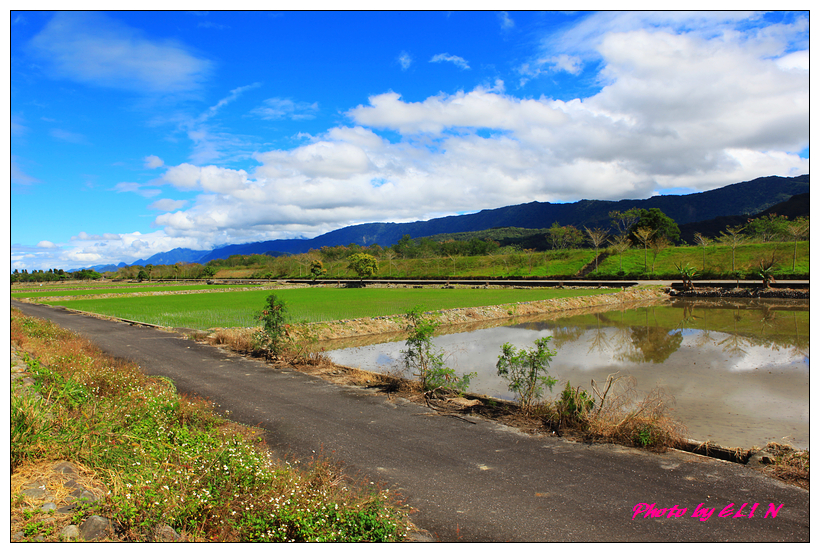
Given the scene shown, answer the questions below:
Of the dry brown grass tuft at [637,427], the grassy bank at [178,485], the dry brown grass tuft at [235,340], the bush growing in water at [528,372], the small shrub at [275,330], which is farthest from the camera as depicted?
the dry brown grass tuft at [235,340]

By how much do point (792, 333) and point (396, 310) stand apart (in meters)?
18.8

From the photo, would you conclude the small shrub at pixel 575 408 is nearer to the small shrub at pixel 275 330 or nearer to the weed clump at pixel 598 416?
the weed clump at pixel 598 416

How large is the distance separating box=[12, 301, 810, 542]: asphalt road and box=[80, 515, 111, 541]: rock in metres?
2.64

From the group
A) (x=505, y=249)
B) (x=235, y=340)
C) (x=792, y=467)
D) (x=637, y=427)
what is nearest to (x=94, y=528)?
(x=637, y=427)

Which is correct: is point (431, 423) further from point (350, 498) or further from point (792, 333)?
point (792, 333)

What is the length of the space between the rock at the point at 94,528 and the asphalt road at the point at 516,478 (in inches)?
104

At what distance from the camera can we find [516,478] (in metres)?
5.20

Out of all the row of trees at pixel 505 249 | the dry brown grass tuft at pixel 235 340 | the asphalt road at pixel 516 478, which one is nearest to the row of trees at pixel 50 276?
Result: the row of trees at pixel 505 249

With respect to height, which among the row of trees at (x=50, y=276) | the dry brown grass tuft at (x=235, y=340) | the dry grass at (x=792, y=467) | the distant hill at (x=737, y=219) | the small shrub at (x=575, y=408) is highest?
the distant hill at (x=737, y=219)

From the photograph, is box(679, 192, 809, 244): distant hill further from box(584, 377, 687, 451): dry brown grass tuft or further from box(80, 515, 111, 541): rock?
box(80, 515, 111, 541): rock

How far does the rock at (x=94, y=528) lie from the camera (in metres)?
3.30

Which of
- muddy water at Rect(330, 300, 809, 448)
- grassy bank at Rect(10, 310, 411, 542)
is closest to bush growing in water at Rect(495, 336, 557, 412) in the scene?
muddy water at Rect(330, 300, 809, 448)

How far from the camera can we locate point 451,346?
1675cm

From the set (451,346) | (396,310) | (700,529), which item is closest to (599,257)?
(396,310)
